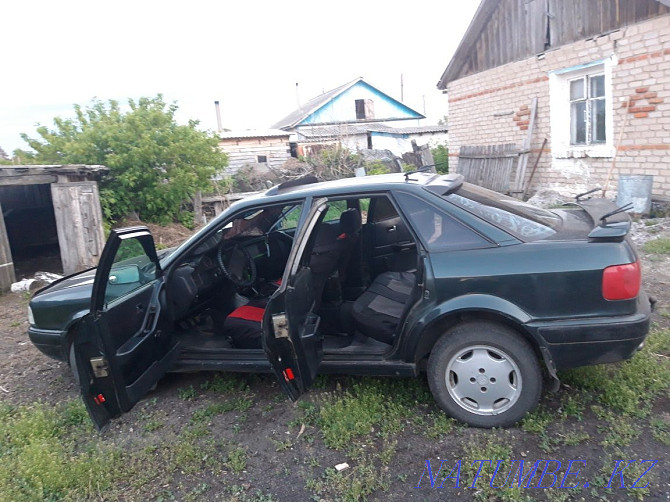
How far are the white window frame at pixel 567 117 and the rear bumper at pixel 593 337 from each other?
7.97 meters

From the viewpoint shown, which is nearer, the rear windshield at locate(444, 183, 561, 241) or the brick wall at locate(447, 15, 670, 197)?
the rear windshield at locate(444, 183, 561, 241)

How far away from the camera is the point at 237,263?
14.0 ft

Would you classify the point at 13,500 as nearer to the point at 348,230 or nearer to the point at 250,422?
the point at 250,422

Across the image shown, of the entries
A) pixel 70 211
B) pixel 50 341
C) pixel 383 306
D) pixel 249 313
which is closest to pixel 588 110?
pixel 383 306

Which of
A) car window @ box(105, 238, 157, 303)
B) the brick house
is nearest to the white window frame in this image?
the brick house

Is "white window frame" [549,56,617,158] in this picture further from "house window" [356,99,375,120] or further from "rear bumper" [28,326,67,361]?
"house window" [356,99,375,120]

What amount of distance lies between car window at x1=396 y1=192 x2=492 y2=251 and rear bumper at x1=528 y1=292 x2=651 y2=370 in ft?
1.97

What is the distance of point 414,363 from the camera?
3.31m

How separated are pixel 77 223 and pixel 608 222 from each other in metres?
8.27

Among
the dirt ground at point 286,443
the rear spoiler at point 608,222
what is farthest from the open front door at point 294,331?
the rear spoiler at point 608,222

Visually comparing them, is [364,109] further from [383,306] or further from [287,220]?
[383,306]

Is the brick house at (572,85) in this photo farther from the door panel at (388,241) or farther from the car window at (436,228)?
the car window at (436,228)

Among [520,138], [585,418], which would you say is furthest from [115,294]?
[520,138]

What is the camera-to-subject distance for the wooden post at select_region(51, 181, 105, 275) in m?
8.82
